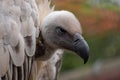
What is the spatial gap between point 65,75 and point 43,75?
6382 mm

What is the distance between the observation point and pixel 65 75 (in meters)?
11.2

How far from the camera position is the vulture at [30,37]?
164 inches

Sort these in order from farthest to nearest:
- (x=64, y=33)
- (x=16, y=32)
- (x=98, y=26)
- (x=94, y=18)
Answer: (x=94, y=18)
(x=98, y=26)
(x=64, y=33)
(x=16, y=32)

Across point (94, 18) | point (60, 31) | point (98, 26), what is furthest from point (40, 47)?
point (94, 18)

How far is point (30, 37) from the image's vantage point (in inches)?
166

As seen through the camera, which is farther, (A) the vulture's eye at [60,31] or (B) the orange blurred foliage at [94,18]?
(B) the orange blurred foliage at [94,18]

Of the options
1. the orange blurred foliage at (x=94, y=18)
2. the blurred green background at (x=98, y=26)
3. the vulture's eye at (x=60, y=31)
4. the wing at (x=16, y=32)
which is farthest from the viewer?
the orange blurred foliage at (x=94, y=18)

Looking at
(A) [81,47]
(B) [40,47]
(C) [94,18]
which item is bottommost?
(C) [94,18]

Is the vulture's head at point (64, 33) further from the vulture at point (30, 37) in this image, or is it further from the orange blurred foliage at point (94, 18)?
the orange blurred foliage at point (94, 18)

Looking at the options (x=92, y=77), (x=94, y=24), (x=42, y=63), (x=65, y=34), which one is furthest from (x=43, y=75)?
(x=92, y=77)

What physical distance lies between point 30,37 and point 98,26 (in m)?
6.45

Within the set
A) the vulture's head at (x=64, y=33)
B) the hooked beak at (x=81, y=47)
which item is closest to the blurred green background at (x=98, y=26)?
the vulture's head at (x=64, y=33)

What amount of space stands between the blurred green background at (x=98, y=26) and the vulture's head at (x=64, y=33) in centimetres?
457

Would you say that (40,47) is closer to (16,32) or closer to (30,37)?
(30,37)
